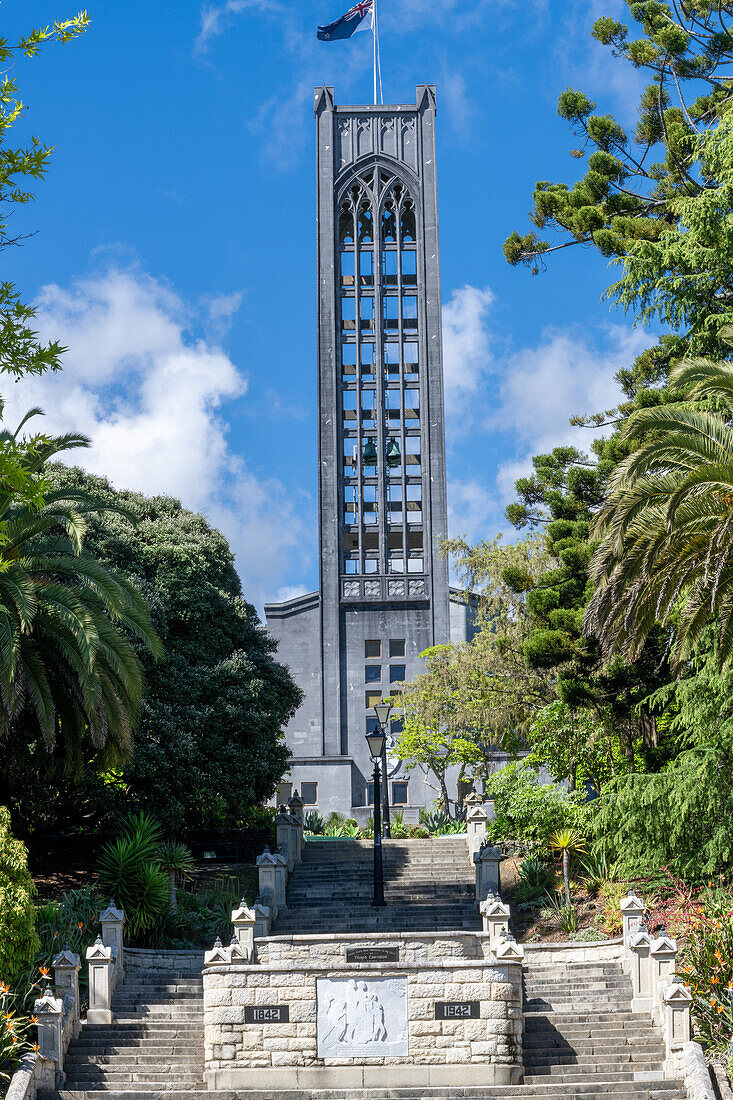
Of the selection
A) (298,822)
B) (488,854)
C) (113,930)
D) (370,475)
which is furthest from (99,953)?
(370,475)

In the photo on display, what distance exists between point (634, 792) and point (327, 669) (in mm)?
28651

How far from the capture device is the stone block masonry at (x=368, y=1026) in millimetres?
16203

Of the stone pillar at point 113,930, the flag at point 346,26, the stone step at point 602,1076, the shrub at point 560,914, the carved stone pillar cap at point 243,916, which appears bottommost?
the stone step at point 602,1076

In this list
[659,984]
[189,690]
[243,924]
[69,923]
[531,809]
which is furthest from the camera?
[189,690]

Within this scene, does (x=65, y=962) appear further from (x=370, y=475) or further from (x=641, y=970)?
(x=370, y=475)

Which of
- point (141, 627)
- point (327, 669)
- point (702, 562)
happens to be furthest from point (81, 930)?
point (327, 669)

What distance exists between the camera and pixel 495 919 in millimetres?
20719

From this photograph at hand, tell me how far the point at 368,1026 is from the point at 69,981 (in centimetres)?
494

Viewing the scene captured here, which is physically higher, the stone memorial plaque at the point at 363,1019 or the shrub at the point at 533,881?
the shrub at the point at 533,881

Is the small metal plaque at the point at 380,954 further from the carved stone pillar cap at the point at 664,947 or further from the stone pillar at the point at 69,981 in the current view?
the stone pillar at the point at 69,981

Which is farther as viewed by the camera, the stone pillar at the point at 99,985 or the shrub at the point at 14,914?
the stone pillar at the point at 99,985

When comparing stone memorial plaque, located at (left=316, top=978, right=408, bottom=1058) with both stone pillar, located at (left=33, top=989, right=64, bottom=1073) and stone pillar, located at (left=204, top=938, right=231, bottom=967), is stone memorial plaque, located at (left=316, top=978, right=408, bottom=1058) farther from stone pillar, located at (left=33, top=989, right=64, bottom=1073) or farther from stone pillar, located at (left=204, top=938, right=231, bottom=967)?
stone pillar, located at (left=33, top=989, right=64, bottom=1073)

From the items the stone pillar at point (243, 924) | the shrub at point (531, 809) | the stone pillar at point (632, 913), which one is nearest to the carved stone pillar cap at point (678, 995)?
the stone pillar at point (632, 913)

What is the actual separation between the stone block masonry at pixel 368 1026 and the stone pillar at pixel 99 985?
122 inches
